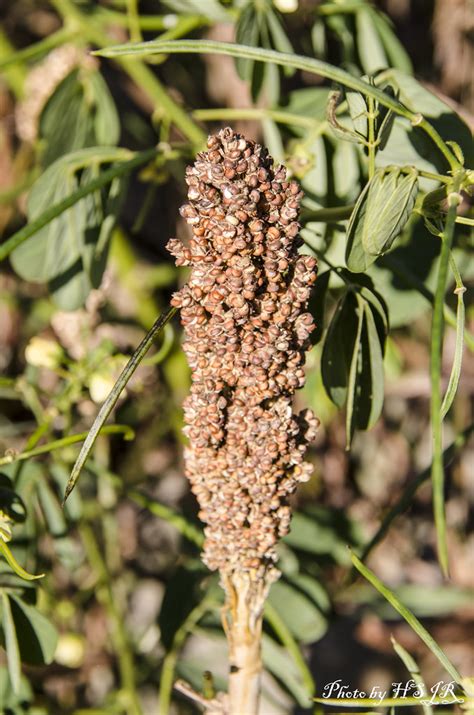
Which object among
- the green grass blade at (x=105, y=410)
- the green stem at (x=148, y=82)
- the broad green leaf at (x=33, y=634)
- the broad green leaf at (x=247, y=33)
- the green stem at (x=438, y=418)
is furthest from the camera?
the green stem at (x=148, y=82)

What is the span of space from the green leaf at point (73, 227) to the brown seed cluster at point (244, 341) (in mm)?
404

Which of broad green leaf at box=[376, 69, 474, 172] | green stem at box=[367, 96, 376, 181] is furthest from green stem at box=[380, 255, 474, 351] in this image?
green stem at box=[367, 96, 376, 181]

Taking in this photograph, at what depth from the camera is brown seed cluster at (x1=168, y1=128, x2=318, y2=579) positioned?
73 centimetres

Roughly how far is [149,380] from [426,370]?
2.38ft

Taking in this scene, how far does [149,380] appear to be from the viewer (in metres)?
1.97

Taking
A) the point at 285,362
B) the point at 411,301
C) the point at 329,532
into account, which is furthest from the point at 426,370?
the point at 285,362

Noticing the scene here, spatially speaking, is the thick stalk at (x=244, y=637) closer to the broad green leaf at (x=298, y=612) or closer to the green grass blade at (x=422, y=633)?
the green grass blade at (x=422, y=633)

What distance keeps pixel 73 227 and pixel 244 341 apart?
49cm

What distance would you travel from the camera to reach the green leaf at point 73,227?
3.75 ft

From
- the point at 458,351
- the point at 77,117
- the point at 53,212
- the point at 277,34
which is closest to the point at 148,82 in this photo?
the point at 77,117

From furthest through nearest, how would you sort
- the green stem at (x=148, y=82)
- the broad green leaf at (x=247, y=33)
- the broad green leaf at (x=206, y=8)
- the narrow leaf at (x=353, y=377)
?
1. the green stem at (x=148, y=82)
2. the broad green leaf at (x=206, y=8)
3. the broad green leaf at (x=247, y=33)
4. the narrow leaf at (x=353, y=377)

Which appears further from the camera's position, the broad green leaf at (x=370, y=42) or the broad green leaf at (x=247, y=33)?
the broad green leaf at (x=370, y=42)

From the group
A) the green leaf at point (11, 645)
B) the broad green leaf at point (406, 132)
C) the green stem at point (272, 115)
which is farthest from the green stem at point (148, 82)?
the green leaf at point (11, 645)

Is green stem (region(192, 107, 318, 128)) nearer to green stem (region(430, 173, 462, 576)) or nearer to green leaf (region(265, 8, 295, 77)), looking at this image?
green leaf (region(265, 8, 295, 77))
